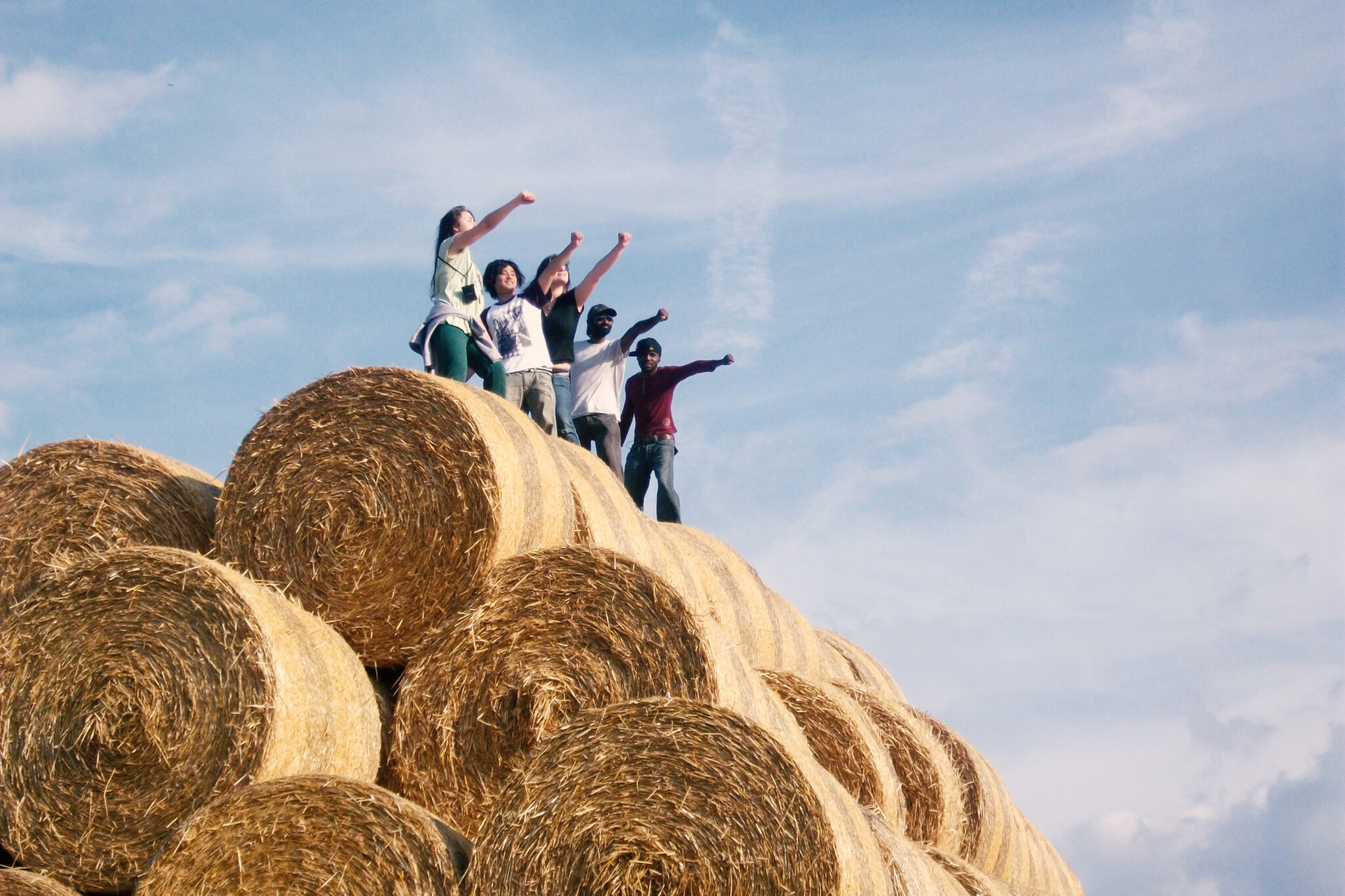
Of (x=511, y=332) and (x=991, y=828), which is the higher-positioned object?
(x=511, y=332)

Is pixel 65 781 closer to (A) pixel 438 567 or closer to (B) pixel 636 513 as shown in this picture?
(A) pixel 438 567

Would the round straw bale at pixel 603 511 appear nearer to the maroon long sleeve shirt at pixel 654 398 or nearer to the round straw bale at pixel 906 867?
the round straw bale at pixel 906 867

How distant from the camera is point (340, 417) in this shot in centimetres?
645

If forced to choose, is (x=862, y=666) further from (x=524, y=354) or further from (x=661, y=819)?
(x=661, y=819)

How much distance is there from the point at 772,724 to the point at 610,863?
1.46m

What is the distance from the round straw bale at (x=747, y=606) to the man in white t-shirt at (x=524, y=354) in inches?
46.5

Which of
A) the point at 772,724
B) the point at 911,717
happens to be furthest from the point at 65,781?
the point at 911,717

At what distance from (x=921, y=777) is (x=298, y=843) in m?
4.30

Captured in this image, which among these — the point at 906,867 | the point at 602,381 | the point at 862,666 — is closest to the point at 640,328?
the point at 602,381

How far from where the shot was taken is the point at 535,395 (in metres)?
9.45

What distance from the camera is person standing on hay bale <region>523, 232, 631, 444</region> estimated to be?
1000 centimetres

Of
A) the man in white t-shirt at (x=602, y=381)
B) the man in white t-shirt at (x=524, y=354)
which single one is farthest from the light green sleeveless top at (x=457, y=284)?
the man in white t-shirt at (x=602, y=381)

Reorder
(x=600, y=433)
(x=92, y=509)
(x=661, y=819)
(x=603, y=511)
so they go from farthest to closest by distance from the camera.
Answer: (x=600, y=433), (x=603, y=511), (x=92, y=509), (x=661, y=819)

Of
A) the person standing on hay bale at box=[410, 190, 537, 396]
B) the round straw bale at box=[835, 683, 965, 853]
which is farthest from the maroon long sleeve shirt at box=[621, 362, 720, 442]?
the round straw bale at box=[835, 683, 965, 853]
